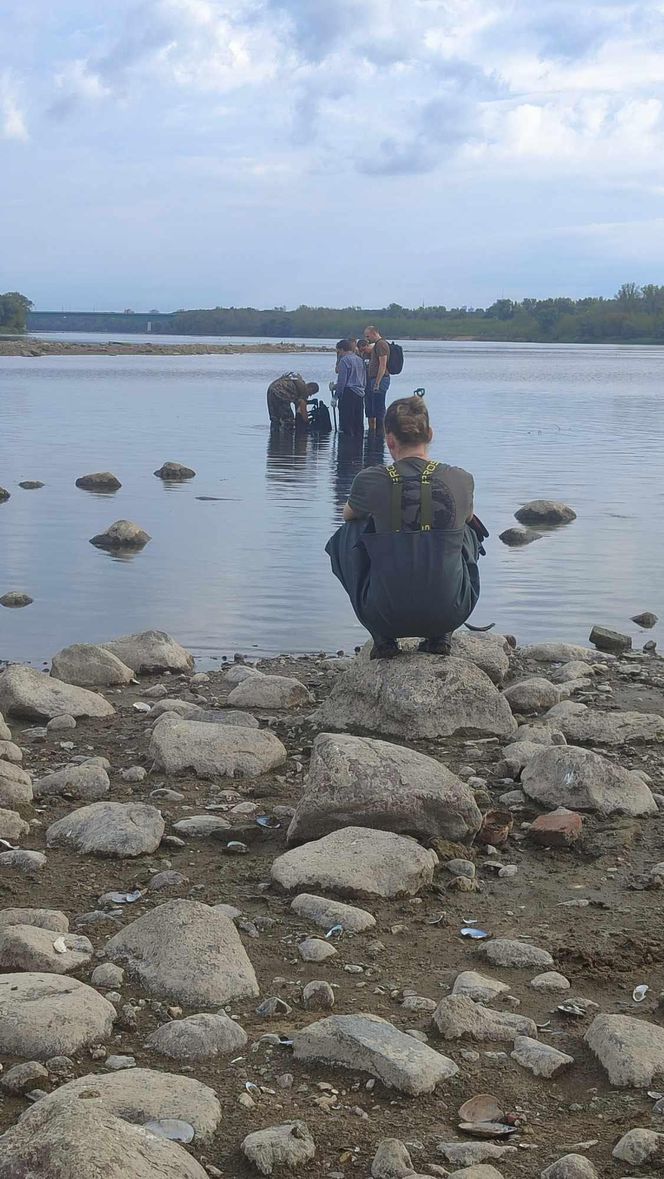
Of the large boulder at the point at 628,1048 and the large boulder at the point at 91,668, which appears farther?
the large boulder at the point at 91,668

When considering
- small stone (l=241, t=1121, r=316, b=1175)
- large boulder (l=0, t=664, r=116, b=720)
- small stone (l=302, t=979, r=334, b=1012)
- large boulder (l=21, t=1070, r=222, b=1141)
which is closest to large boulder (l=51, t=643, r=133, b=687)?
large boulder (l=0, t=664, r=116, b=720)

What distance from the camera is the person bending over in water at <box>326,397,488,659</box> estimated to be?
694 cm

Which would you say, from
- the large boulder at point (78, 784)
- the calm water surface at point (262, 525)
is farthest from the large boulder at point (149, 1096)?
the calm water surface at point (262, 525)

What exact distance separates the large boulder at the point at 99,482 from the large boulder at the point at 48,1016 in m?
16.5

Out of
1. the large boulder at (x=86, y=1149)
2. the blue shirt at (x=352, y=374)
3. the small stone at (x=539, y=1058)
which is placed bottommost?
the small stone at (x=539, y=1058)

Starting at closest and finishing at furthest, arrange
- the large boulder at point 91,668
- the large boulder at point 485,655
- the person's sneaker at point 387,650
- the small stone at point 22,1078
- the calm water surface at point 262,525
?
the small stone at point 22,1078 → the person's sneaker at point 387,650 → the large boulder at point 485,655 → the large boulder at point 91,668 → the calm water surface at point 262,525

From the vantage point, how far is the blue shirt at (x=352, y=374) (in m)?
24.9

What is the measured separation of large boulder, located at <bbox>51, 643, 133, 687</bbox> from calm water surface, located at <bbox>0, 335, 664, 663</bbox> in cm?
117

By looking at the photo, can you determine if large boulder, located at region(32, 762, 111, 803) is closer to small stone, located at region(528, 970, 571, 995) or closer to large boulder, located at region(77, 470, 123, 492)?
small stone, located at region(528, 970, 571, 995)

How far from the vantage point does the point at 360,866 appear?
4.89 m

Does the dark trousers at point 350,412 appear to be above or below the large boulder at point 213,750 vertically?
above

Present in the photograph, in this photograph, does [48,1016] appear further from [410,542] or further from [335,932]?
[410,542]

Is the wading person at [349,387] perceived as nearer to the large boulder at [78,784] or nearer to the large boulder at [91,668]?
the large boulder at [91,668]

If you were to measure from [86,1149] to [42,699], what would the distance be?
4865 millimetres
